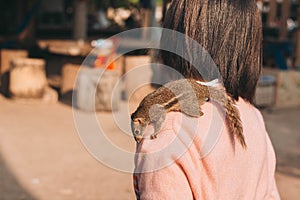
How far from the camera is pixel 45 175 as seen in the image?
4.32m

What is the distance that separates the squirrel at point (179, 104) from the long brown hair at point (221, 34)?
6 centimetres

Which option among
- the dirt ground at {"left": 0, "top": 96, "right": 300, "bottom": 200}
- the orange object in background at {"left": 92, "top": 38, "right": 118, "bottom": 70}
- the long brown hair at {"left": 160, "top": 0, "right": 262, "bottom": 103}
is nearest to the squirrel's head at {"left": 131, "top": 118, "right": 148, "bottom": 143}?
the long brown hair at {"left": 160, "top": 0, "right": 262, "bottom": 103}

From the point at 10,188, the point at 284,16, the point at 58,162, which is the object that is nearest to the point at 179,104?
the point at 10,188

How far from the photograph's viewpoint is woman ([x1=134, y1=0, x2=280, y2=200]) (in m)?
1.13

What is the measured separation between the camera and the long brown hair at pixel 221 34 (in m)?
1.24

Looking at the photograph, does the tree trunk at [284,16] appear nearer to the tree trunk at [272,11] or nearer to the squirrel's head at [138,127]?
the tree trunk at [272,11]

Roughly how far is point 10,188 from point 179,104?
3096mm

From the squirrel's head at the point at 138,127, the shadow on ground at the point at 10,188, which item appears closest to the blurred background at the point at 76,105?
the shadow on ground at the point at 10,188

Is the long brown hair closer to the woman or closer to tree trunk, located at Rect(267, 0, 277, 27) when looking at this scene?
the woman

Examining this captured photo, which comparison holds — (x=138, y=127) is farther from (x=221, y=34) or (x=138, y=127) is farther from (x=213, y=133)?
(x=221, y=34)

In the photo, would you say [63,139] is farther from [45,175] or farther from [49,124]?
[45,175]

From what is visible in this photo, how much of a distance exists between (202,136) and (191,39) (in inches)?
8.8

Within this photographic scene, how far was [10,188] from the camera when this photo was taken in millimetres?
4008

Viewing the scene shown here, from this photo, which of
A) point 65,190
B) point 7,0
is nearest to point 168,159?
point 65,190
